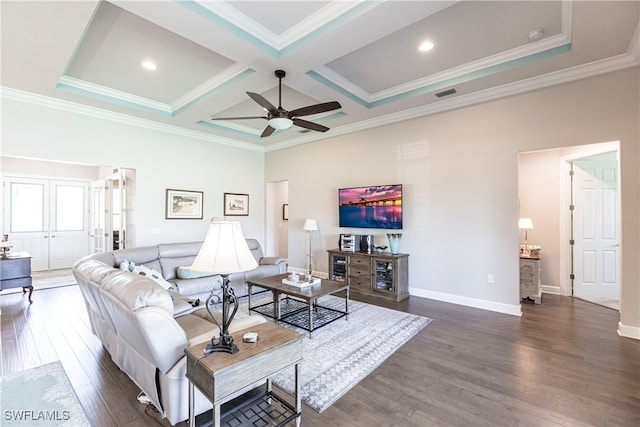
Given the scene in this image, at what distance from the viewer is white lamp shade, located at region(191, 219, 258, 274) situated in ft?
5.60

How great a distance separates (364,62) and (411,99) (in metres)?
1.14

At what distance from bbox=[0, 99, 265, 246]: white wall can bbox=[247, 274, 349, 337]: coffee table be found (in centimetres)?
290

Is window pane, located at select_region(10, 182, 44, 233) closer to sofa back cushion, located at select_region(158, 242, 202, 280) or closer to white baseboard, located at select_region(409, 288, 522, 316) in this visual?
sofa back cushion, located at select_region(158, 242, 202, 280)

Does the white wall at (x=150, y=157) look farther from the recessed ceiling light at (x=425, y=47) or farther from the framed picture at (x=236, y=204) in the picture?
the recessed ceiling light at (x=425, y=47)

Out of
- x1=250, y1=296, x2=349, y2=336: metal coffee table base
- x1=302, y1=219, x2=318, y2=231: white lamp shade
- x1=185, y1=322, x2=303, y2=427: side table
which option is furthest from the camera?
x1=302, y1=219, x2=318, y2=231: white lamp shade

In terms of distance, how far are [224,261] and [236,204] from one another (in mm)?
5514

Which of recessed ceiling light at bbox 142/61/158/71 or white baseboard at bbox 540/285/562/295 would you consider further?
white baseboard at bbox 540/285/562/295

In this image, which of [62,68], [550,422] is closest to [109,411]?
[550,422]

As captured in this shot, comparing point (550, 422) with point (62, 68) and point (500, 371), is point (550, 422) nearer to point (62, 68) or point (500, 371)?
point (500, 371)

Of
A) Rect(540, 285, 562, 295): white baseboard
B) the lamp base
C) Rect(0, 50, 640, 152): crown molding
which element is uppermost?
Rect(0, 50, 640, 152): crown molding

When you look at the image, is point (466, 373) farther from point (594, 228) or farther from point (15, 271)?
point (15, 271)

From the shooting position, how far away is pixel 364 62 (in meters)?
3.75

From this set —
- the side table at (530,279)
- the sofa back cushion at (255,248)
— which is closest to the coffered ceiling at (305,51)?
the sofa back cushion at (255,248)

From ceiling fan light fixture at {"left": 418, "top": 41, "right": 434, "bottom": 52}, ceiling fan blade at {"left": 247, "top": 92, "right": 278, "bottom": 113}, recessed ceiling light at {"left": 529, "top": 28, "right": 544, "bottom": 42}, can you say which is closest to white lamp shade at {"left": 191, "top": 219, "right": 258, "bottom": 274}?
ceiling fan blade at {"left": 247, "top": 92, "right": 278, "bottom": 113}
